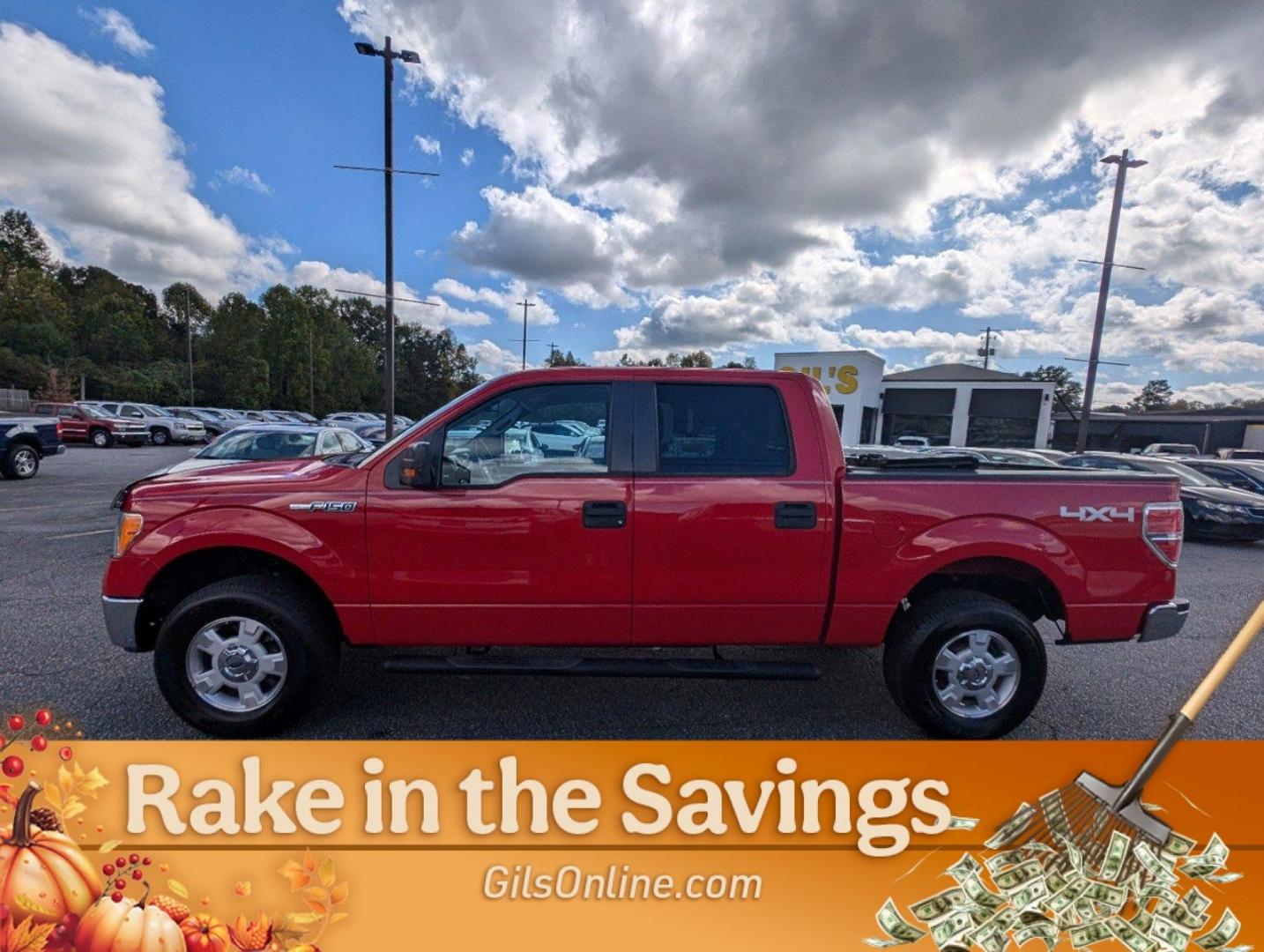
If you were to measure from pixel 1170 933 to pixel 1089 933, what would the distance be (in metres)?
0.28

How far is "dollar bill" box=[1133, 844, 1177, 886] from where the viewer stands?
1998 millimetres

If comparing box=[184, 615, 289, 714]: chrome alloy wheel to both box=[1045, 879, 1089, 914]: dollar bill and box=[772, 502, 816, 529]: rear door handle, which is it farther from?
box=[1045, 879, 1089, 914]: dollar bill

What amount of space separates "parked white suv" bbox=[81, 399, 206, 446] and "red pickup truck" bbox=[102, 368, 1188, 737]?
26.5m

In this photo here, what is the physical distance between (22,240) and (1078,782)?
8051 centimetres

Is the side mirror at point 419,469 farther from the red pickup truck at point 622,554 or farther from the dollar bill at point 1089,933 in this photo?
the dollar bill at point 1089,933

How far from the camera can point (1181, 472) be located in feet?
33.9

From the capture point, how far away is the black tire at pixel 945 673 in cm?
287

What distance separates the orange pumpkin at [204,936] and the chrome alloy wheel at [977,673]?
3.14 metres

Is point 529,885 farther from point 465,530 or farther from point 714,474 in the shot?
point 714,474

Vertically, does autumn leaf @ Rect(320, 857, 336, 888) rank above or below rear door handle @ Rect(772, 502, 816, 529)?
below

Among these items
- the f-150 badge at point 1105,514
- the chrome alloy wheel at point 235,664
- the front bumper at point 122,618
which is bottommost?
the chrome alloy wheel at point 235,664

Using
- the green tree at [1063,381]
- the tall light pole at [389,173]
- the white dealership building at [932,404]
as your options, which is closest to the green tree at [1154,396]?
the green tree at [1063,381]

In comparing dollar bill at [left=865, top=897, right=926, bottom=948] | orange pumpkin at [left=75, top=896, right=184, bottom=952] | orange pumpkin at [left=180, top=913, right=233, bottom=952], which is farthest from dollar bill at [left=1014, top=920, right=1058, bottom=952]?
orange pumpkin at [left=75, top=896, right=184, bottom=952]

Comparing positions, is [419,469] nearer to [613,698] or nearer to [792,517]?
[613,698]
